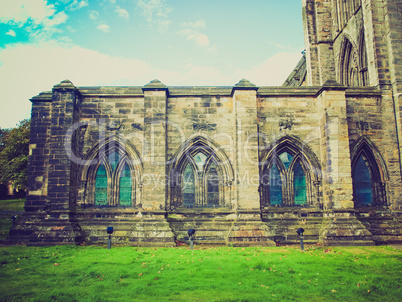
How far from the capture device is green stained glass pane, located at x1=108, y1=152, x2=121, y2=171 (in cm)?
1287

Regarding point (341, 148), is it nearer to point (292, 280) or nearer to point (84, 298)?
point (292, 280)

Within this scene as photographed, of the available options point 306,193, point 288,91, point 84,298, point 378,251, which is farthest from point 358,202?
point 84,298

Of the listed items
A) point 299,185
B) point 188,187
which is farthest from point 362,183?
point 188,187

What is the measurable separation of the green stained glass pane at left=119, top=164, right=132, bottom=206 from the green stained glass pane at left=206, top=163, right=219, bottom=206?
337cm

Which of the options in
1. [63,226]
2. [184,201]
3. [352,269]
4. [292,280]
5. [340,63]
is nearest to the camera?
[292,280]

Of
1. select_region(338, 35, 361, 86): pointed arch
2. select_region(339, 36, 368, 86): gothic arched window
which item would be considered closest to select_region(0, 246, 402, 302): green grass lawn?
select_region(339, 36, 368, 86): gothic arched window

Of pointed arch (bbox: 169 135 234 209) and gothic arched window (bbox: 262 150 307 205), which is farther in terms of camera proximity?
gothic arched window (bbox: 262 150 307 205)

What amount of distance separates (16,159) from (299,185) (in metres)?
28.5

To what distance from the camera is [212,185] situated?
12719 mm

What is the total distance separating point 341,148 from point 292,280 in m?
7.09

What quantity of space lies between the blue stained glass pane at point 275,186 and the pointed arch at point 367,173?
323 cm

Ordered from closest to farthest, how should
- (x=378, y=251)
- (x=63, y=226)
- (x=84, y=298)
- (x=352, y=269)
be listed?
(x=84, y=298) → (x=352, y=269) → (x=378, y=251) → (x=63, y=226)

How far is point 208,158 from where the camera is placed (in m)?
12.8

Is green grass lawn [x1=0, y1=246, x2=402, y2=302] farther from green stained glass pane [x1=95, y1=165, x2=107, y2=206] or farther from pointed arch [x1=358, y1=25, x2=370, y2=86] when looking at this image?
pointed arch [x1=358, y1=25, x2=370, y2=86]
